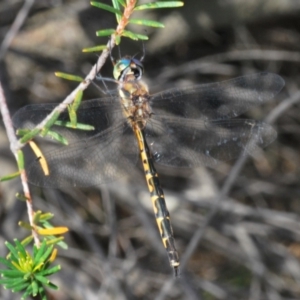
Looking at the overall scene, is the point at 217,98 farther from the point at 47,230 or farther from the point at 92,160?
the point at 47,230

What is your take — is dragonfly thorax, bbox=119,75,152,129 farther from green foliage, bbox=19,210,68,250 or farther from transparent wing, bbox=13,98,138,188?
green foliage, bbox=19,210,68,250

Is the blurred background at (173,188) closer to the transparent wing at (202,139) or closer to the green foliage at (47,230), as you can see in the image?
the transparent wing at (202,139)

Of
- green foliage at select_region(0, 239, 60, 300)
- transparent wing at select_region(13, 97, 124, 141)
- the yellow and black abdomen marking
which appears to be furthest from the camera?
the yellow and black abdomen marking

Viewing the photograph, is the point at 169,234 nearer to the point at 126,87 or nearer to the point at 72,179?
the point at 72,179

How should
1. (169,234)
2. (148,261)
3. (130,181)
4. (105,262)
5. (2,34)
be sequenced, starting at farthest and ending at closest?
(148,261), (130,181), (2,34), (105,262), (169,234)

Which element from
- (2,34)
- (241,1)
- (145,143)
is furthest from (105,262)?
(241,1)

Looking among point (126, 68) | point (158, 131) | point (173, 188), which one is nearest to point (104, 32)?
point (126, 68)

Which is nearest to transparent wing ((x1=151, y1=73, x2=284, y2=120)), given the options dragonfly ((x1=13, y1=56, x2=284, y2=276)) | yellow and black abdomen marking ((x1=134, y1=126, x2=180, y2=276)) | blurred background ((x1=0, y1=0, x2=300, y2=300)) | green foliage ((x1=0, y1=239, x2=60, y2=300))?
dragonfly ((x1=13, y1=56, x2=284, y2=276))

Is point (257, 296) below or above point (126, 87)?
below
